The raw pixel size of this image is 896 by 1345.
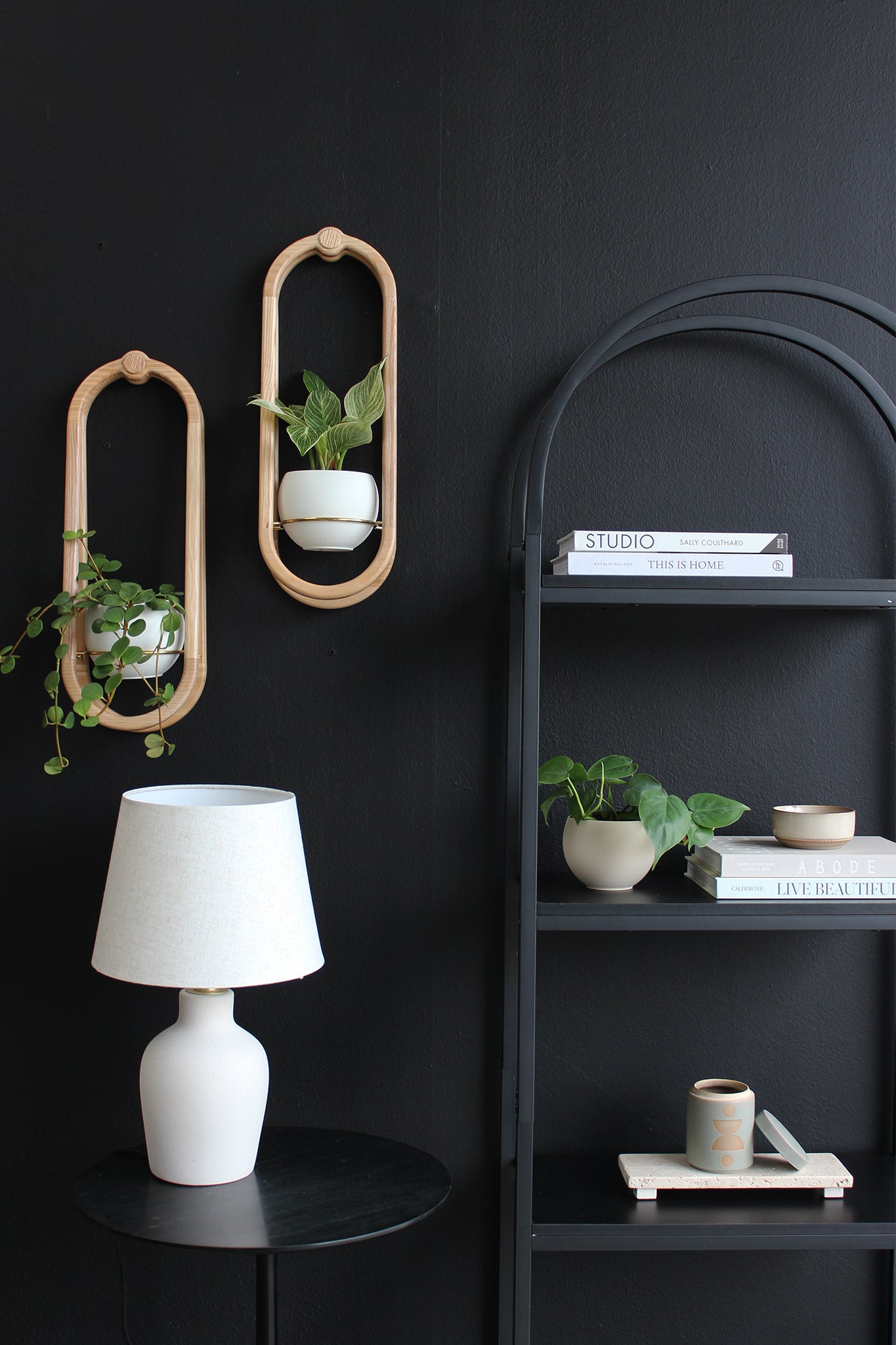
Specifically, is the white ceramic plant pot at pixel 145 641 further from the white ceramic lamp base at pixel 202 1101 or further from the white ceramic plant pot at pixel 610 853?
the white ceramic plant pot at pixel 610 853

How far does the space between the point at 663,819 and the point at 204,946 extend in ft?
2.11

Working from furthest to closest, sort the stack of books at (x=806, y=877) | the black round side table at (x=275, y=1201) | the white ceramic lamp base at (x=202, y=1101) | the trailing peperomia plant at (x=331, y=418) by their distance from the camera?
the trailing peperomia plant at (x=331, y=418), the stack of books at (x=806, y=877), the white ceramic lamp base at (x=202, y=1101), the black round side table at (x=275, y=1201)

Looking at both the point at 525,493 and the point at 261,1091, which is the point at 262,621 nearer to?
the point at 525,493

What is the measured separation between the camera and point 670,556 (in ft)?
5.16

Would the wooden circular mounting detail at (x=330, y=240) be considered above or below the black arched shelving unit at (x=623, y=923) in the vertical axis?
above

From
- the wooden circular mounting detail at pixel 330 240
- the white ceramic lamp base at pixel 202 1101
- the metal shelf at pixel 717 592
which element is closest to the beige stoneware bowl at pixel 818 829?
the metal shelf at pixel 717 592

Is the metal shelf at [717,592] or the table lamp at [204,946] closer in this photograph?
the table lamp at [204,946]

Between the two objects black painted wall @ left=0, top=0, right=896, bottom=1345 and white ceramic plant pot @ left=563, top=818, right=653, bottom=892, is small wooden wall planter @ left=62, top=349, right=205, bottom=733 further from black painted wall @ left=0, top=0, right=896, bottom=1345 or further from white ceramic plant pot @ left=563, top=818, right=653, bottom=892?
white ceramic plant pot @ left=563, top=818, right=653, bottom=892

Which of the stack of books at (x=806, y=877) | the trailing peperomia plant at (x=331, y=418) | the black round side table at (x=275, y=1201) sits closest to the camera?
the black round side table at (x=275, y=1201)

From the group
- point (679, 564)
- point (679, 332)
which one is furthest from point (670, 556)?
point (679, 332)

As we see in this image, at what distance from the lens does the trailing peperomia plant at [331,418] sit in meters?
1.66

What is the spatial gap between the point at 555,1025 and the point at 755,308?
122cm

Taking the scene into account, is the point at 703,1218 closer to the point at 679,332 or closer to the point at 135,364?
the point at 679,332

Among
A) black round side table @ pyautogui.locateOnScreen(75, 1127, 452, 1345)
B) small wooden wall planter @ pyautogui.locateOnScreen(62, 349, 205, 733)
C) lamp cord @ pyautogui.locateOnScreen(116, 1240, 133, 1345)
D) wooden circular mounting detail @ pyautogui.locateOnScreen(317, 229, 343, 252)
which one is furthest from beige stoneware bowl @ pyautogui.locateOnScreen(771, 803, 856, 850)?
lamp cord @ pyautogui.locateOnScreen(116, 1240, 133, 1345)
